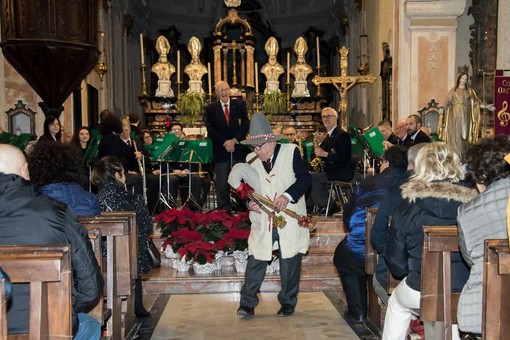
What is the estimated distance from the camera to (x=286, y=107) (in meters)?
15.4

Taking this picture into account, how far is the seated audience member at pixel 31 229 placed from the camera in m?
2.79

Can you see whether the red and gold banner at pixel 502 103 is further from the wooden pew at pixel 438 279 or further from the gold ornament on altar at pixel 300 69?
the wooden pew at pixel 438 279

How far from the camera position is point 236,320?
5.43 meters

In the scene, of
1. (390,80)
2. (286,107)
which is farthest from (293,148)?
(286,107)

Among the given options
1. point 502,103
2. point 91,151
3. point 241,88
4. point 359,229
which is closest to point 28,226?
point 359,229

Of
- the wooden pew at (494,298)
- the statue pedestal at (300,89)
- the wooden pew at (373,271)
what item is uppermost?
the statue pedestal at (300,89)

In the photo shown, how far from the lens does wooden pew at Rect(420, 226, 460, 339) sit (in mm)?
3400

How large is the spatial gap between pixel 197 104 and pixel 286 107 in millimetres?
2282

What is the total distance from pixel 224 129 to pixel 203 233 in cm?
175

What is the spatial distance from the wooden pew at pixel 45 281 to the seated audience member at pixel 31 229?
10 centimetres

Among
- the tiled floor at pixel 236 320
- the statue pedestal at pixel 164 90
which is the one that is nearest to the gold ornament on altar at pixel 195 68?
the statue pedestal at pixel 164 90

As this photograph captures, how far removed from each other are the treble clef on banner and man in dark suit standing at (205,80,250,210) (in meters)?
4.06

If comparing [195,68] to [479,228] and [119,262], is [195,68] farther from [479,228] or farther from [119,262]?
[479,228]

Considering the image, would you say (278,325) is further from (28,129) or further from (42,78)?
(28,129)
